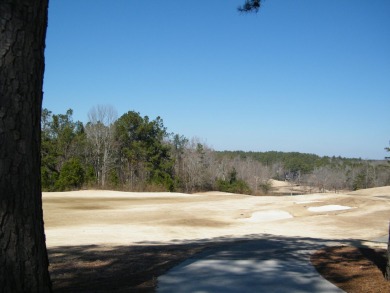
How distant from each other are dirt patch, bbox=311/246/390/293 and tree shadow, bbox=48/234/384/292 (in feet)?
1.86

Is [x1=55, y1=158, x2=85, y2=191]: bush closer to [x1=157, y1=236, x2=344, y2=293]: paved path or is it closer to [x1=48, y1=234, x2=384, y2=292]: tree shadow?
[x1=48, y1=234, x2=384, y2=292]: tree shadow

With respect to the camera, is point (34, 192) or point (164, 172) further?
point (164, 172)

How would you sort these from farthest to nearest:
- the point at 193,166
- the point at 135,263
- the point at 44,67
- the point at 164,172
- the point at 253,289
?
the point at 193,166 < the point at 164,172 < the point at 135,263 < the point at 253,289 < the point at 44,67

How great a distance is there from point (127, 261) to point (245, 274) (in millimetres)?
2671

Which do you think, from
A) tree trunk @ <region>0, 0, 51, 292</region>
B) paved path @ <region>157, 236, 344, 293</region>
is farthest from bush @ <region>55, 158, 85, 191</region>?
tree trunk @ <region>0, 0, 51, 292</region>

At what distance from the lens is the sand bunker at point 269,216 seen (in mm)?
22198

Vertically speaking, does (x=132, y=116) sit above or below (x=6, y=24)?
above

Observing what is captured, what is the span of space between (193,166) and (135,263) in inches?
2163

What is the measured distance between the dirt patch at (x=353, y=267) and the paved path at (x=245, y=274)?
25 centimetres

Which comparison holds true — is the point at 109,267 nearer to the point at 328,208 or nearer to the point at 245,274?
the point at 245,274

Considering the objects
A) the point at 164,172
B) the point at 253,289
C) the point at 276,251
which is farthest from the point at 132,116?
the point at 253,289

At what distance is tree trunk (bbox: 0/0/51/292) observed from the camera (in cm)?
290

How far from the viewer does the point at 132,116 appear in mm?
56219

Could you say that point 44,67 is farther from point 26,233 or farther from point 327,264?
point 327,264
